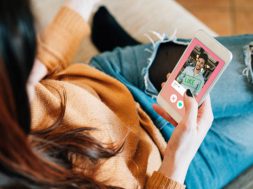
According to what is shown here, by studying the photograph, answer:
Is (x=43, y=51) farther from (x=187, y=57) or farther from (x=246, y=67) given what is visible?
(x=246, y=67)

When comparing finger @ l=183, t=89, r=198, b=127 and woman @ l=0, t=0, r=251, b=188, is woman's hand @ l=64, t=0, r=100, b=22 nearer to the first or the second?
woman @ l=0, t=0, r=251, b=188

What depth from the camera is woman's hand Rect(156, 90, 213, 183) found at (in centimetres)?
63

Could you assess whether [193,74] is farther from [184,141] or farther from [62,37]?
[62,37]

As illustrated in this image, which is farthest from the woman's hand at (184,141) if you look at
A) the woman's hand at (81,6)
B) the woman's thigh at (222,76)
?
the woman's hand at (81,6)

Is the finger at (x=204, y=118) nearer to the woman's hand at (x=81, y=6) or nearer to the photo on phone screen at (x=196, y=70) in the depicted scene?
the photo on phone screen at (x=196, y=70)

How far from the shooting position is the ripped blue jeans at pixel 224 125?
753 mm

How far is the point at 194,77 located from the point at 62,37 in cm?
25

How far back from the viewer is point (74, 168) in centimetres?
60

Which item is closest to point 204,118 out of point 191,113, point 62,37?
point 191,113

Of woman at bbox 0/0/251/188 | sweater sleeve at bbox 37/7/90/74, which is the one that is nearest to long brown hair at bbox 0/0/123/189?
woman at bbox 0/0/251/188

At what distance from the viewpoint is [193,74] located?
0.70 meters

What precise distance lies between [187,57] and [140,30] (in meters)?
0.29

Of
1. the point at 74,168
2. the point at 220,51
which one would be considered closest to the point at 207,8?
the point at 220,51

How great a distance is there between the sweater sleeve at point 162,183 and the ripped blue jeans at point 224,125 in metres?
0.10
